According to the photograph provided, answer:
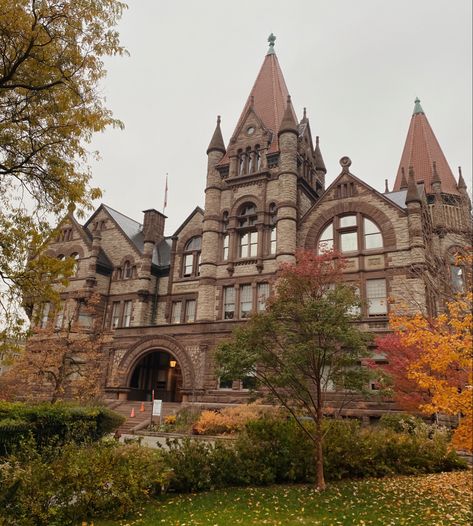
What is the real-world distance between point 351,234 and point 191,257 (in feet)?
42.6

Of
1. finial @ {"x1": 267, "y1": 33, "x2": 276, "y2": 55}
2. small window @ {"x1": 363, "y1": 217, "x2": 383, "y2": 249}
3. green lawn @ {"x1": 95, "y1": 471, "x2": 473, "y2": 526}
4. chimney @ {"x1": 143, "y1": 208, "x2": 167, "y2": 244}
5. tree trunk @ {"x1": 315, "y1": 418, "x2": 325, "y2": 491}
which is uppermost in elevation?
finial @ {"x1": 267, "y1": 33, "x2": 276, "y2": 55}

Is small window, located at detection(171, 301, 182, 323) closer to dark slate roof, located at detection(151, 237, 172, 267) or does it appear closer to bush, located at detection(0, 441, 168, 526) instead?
dark slate roof, located at detection(151, 237, 172, 267)

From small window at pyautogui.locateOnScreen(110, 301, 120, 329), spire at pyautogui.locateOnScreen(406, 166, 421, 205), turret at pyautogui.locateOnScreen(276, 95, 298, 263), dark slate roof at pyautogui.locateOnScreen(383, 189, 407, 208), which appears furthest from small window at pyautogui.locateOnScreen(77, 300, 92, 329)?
spire at pyautogui.locateOnScreen(406, 166, 421, 205)

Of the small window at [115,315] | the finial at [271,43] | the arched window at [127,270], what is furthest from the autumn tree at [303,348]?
the finial at [271,43]

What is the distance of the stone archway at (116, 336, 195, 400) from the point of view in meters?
28.8

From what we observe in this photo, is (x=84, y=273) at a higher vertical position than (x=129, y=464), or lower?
higher

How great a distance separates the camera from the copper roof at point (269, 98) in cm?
3503

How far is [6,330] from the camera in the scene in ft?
36.0

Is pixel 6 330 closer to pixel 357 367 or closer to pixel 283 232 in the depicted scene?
pixel 357 367

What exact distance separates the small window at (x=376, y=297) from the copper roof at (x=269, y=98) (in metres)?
11.9

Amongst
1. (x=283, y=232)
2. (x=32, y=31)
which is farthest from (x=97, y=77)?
(x=283, y=232)

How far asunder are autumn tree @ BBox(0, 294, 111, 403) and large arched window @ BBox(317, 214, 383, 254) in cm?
1612

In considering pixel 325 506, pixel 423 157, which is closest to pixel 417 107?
pixel 423 157

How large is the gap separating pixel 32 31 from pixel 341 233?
2284 cm
